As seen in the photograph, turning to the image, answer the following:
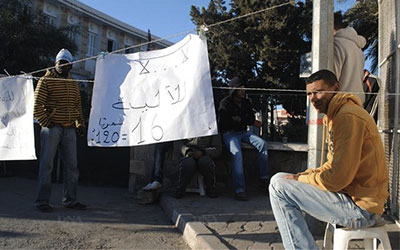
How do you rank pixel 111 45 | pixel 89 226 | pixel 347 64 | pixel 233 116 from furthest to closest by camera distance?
1. pixel 111 45
2. pixel 233 116
3. pixel 89 226
4. pixel 347 64

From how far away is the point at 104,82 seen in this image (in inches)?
148

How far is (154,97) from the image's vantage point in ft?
11.4

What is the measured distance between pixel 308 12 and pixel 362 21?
3.50 m

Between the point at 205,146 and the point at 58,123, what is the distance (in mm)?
2165

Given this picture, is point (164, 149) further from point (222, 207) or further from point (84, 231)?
point (84, 231)

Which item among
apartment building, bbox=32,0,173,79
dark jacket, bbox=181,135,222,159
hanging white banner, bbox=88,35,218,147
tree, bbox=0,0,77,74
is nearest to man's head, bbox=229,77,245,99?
dark jacket, bbox=181,135,222,159

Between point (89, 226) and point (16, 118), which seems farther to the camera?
point (16, 118)

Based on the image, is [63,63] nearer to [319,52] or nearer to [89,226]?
[89,226]

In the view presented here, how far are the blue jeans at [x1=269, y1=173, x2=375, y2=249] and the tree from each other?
46.0ft

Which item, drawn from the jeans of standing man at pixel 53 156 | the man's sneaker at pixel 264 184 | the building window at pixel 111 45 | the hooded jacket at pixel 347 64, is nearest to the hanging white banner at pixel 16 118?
the jeans of standing man at pixel 53 156

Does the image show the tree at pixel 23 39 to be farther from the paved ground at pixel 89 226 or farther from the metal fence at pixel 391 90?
the metal fence at pixel 391 90

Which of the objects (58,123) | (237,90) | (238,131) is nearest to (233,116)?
(238,131)

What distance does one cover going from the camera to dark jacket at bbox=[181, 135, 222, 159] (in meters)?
5.10

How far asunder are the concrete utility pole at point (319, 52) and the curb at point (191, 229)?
1226 millimetres
